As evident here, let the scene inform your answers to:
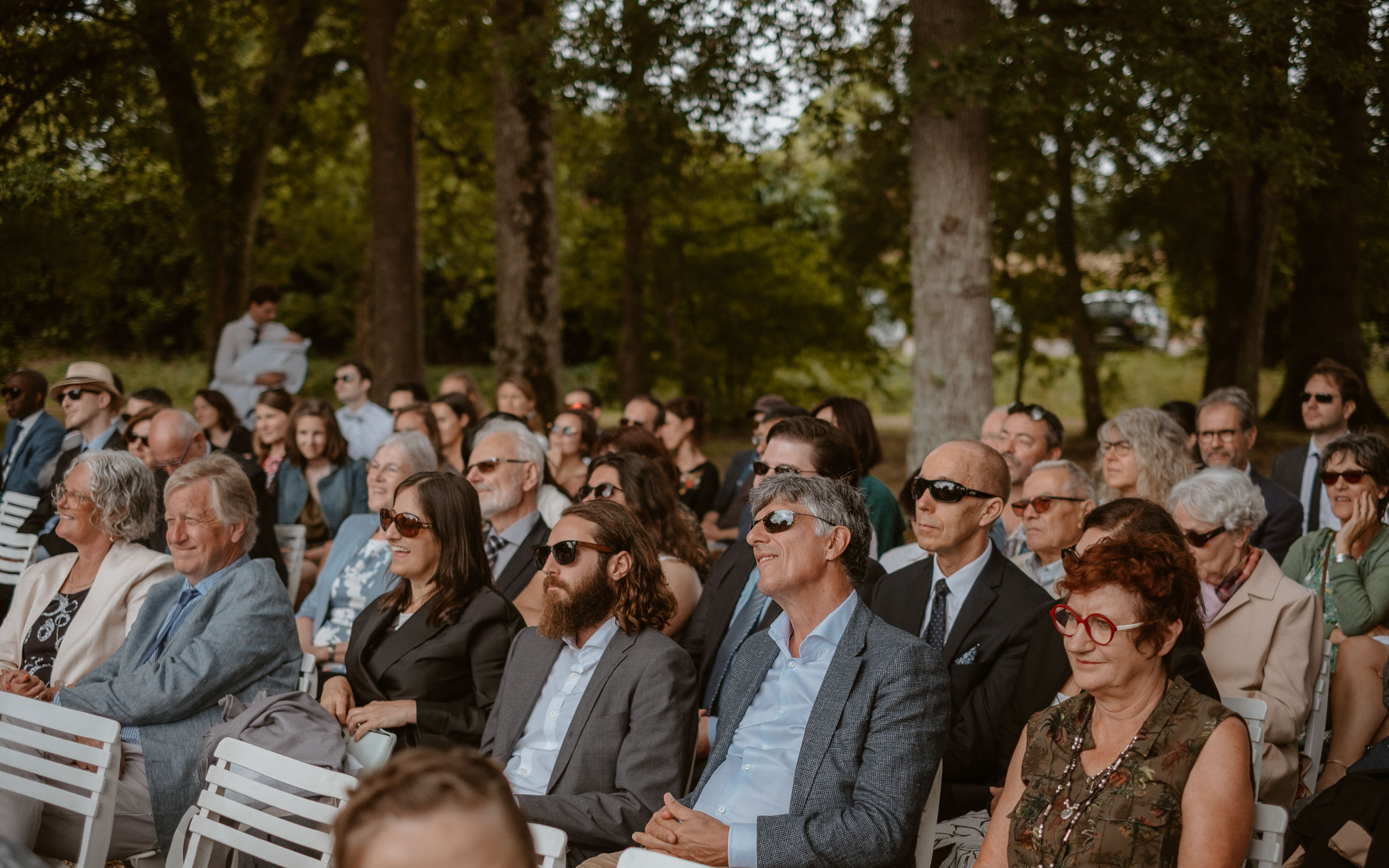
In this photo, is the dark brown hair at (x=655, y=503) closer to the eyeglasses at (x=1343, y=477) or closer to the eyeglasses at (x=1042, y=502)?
the eyeglasses at (x=1042, y=502)

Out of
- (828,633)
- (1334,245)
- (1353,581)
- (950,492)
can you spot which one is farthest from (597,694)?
(1334,245)

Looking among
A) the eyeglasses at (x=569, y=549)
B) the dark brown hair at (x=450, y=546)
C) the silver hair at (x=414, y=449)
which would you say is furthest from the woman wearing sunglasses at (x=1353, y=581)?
the silver hair at (x=414, y=449)

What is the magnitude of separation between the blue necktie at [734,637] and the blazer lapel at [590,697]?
0.67 metres

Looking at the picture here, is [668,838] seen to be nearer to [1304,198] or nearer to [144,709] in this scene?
[144,709]

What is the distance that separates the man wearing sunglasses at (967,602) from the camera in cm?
354

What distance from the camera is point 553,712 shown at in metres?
3.40

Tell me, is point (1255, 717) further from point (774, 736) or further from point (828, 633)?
point (774, 736)

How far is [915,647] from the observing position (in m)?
2.93

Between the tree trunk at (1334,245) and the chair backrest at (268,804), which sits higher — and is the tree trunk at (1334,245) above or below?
above

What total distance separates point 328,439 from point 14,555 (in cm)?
177

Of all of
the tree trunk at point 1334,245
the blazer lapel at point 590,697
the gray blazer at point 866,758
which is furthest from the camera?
the tree trunk at point 1334,245

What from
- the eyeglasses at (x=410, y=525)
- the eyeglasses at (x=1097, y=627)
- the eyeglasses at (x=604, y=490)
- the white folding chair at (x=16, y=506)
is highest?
the eyeglasses at (x=604, y=490)

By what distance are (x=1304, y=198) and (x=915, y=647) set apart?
9731mm

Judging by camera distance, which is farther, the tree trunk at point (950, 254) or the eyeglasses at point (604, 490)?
the tree trunk at point (950, 254)
